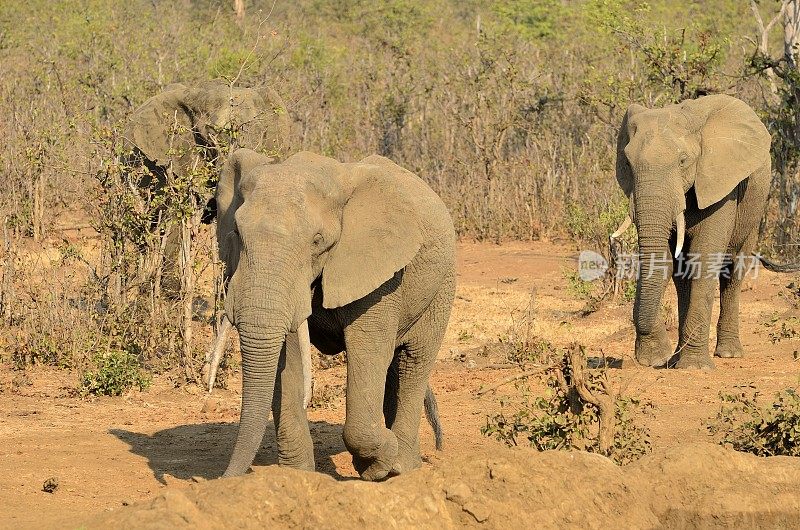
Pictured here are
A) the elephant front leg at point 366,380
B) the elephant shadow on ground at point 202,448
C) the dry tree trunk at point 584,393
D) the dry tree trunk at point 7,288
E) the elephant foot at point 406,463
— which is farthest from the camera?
the dry tree trunk at point 7,288

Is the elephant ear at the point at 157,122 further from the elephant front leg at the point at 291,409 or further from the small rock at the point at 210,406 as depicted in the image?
the elephant front leg at the point at 291,409

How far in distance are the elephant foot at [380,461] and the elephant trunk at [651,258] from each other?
421 cm

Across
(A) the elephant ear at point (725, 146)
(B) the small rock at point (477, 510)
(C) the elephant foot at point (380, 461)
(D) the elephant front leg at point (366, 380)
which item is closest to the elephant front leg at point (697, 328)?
(A) the elephant ear at point (725, 146)

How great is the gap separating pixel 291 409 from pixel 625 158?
5.67 meters

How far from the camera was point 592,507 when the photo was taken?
5629 mm

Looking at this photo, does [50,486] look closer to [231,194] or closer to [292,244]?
[231,194]

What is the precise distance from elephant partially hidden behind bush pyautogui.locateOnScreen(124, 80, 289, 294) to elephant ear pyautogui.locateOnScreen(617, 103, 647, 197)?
291cm

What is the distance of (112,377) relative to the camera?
980 cm

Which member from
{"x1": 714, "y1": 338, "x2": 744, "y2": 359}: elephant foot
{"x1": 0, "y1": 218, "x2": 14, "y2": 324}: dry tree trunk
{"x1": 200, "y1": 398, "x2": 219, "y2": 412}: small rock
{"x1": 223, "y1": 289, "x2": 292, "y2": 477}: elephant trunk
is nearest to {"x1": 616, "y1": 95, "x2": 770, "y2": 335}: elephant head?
{"x1": 714, "y1": 338, "x2": 744, "y2": 359}: elephant foot

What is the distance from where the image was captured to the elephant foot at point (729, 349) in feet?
39.2

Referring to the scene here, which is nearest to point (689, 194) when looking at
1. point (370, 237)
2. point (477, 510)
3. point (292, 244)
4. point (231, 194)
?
point (370, 237)

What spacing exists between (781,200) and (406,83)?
23.2 ft

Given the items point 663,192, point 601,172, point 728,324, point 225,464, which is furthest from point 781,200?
point 225,464

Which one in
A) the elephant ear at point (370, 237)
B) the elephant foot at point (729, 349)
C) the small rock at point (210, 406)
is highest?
the elephant ear at point (370, 237)
